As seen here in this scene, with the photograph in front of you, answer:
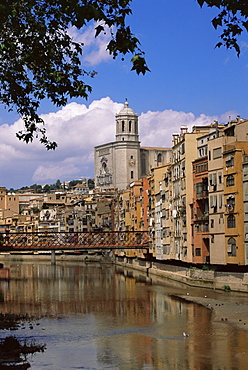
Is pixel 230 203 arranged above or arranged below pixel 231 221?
above

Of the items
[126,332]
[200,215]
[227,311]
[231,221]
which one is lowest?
[126,332]

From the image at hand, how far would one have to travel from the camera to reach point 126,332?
30.6m

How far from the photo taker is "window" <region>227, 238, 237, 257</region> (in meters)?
47.5

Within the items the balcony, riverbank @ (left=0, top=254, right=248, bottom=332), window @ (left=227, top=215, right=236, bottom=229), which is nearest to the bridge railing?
riverbank @ (left=0, top=254, right=248, bottom=332)

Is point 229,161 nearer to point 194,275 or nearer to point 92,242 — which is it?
point 194,275

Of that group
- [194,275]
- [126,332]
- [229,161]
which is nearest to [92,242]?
[194,275]

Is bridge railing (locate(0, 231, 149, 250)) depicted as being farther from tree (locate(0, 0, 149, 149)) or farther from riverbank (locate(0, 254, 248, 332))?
tree (locate(0, 0, 149, 149))

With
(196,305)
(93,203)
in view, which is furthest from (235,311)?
(93,203)

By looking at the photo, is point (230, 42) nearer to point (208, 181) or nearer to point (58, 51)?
Result: point (58, 51)

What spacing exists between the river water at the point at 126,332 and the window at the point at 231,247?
10.4 feet

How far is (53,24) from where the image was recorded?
50.1ft

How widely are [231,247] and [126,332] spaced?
1909 centimetres

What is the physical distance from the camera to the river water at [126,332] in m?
23.5

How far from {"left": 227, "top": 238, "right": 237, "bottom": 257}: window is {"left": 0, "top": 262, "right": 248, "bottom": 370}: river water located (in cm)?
316
